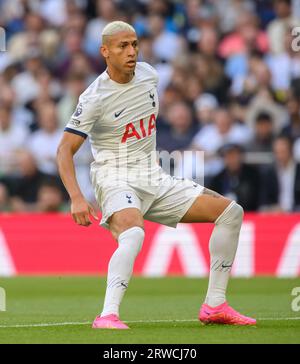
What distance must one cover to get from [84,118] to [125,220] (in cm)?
87

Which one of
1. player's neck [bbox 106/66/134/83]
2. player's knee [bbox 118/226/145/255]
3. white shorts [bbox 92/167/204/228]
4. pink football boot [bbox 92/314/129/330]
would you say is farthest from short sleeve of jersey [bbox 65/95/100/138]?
pink football boot [bbox 92/314/129/330]

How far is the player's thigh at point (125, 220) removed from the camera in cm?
853

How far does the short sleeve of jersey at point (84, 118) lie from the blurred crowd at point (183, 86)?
7.46 meters

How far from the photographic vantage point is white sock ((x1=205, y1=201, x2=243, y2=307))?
353 inches

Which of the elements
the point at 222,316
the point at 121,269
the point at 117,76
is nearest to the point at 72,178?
the point at 121,269

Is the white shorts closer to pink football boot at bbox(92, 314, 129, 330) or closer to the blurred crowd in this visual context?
pink football boot at bbox(92, 314, 129, 330)

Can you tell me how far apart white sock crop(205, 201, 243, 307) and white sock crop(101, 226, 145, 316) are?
806mm

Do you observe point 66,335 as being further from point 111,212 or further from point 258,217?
point 258,217

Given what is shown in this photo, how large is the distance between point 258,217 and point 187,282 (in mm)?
1782

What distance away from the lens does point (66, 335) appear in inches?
316

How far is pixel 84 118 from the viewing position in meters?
8.60

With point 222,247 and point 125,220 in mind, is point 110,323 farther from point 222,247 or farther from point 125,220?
point 222,247

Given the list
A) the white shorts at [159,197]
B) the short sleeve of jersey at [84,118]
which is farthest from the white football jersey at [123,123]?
the white shorts at [159,197]

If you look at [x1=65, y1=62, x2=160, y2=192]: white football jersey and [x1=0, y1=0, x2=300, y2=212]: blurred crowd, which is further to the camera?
[x1=0, y1=0, x2=300, y2=212]: blurred crowd
